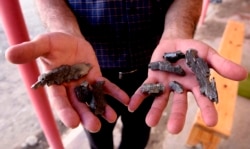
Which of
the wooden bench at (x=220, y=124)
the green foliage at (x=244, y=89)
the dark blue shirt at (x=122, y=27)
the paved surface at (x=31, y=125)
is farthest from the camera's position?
the green foliage at (x=244, y=89)

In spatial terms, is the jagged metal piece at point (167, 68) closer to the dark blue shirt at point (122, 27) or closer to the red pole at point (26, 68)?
the dark blue shirt at point (122, 27)

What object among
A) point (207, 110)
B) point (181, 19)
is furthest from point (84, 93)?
point (181, 19)

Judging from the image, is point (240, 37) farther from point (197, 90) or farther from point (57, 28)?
point (57, 28)

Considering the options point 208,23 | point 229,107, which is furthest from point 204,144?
point 208,23

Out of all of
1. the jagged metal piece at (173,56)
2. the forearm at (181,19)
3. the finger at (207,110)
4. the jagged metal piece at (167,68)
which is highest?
the forearm at (181,19)

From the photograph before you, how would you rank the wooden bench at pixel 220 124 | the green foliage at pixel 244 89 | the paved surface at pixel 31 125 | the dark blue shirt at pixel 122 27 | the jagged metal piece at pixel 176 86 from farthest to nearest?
the green foliage at pixel 244 89
the paved surface at pixel 31 125
the wooden bench at pixel 220 124
the dark blue shirt at pixel 122 27
the jagged metal piece at pixel 176 86

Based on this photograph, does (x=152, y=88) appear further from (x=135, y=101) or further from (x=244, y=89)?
(x=244, y=89)

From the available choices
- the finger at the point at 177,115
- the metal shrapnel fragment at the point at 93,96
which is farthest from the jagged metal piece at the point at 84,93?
the finger at the point at 177,115
